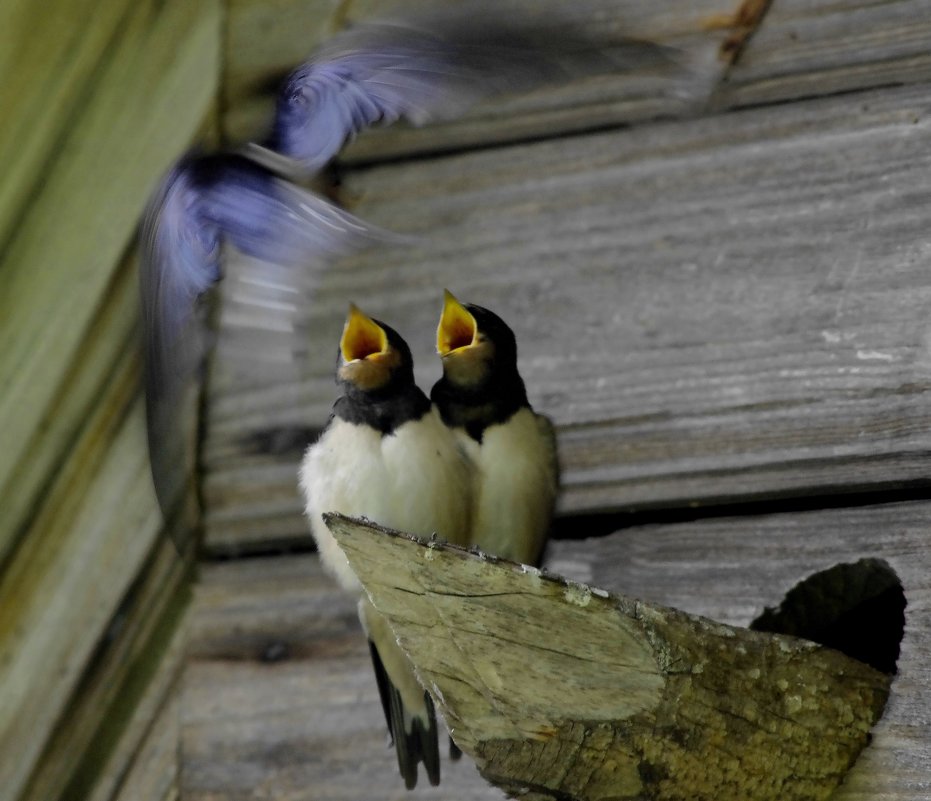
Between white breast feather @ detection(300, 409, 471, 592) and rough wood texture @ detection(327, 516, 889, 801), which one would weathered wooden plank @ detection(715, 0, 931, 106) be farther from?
rough wood texture @ detection(327, 516, 889, 801)

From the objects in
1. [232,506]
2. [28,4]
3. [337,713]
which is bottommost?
[337,713]

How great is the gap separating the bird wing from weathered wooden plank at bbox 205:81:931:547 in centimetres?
18

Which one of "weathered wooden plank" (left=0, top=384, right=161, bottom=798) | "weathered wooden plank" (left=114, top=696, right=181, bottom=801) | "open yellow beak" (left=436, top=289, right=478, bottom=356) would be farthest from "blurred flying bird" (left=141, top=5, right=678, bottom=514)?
"weathered wooden plank" (left=114, top=696, right=181, bottom=801)

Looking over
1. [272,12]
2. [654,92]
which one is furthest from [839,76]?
[272,12]

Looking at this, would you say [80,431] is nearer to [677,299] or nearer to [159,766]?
[159,766]

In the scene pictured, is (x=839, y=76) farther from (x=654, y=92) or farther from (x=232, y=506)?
(x=232, y=506)

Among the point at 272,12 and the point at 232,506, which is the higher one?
the point at 272,12

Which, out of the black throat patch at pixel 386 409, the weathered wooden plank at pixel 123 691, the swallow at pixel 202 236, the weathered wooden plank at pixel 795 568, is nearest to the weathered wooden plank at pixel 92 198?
the weathered wooden plank at pixel 123 691

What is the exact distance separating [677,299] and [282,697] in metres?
0.57

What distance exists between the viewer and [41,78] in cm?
156

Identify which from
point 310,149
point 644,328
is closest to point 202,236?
point 310,149

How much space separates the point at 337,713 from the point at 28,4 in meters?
0.78

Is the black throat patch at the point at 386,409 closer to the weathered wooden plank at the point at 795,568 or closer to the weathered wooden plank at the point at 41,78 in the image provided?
the weathered wooden plank at the point at 795,568

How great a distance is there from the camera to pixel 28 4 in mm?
1505
